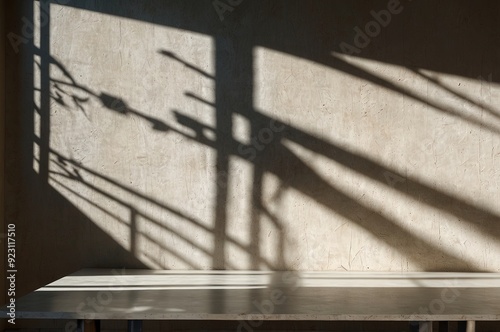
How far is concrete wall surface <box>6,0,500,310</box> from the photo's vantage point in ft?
15.8

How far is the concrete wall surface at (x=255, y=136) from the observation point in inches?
190

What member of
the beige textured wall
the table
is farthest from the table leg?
the beige textured wall

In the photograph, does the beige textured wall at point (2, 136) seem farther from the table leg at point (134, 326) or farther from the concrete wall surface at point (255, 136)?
the table leg at point (134, 326)

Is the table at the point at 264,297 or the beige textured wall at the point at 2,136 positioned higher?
the beige textured wall at the point at 2,136

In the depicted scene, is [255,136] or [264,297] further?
[255,136]

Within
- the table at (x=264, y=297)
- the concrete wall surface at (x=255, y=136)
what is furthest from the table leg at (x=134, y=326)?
the concrete wall surface at (x=255, y=136)

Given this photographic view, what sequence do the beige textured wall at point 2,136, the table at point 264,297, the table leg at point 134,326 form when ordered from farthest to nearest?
the beige textured wall at point 2,136
the table leg at point 134,326
the table at point 264,297

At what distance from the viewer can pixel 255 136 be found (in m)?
4.85

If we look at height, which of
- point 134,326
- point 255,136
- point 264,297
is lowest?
point 134,326

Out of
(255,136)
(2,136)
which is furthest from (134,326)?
(2,136)

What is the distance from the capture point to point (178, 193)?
4871 millimetres

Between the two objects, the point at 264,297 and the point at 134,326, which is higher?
the point at 264,297

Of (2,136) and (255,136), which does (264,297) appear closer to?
(255,136)

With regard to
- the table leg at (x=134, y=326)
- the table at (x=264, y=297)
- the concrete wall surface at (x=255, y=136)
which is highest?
the concrete wall surface at (x=255, y=136)
